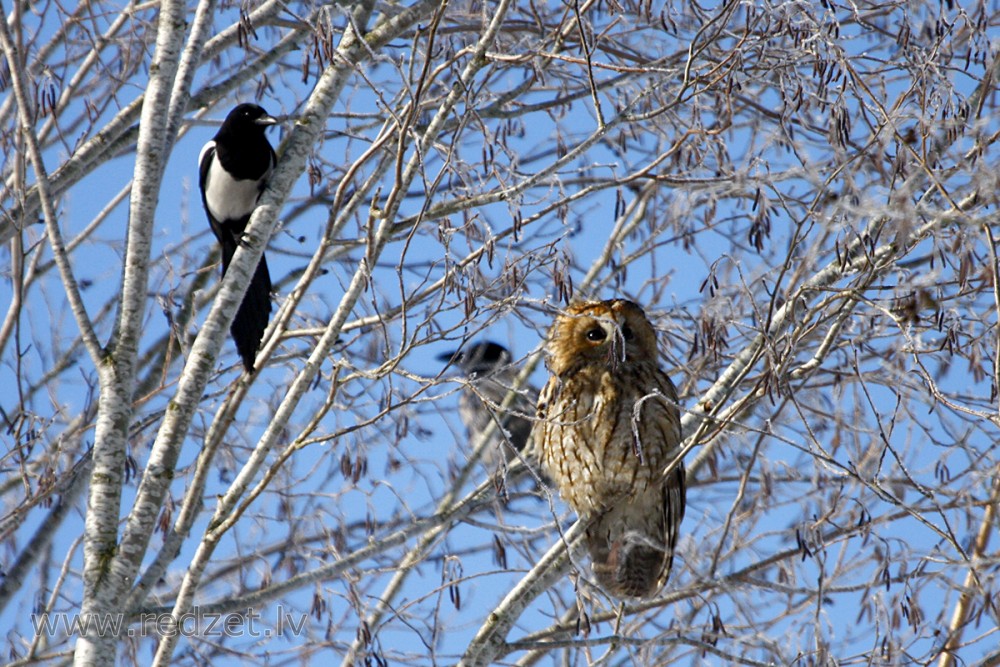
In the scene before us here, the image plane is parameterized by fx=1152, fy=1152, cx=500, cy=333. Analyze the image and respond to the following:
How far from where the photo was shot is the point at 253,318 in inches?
192

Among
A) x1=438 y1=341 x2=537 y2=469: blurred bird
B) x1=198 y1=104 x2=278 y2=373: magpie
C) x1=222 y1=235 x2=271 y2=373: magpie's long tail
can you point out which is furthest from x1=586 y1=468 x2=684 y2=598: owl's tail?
x1=198 y1=104 x2=278 y2=373: magpie

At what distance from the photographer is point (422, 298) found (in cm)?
381

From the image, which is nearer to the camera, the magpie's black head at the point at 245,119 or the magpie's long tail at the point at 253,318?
the magpie's long tail at the point at 253,318

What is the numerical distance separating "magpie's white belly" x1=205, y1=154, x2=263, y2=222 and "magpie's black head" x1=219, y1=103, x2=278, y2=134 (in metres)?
0.22

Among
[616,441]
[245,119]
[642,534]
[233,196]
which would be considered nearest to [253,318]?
[233,196]

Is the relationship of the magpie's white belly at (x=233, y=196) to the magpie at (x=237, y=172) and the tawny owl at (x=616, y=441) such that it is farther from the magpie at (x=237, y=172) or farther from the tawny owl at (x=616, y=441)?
the tawny owl at (x=616, y=441)

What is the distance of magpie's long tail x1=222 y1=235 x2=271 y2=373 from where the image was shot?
186 inches

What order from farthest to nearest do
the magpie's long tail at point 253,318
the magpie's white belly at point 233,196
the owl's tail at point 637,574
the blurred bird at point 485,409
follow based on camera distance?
the magpie's white belly at point 233,196
the blurred bird at point 485,409
the magpie's long tail at point 253,318
the owl's tail at point 637,574

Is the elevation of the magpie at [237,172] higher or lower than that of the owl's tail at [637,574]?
higher

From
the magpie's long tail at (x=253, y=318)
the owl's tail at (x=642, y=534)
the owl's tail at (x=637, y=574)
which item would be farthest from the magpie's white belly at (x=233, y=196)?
the owl's tail at (x=637, y=574)

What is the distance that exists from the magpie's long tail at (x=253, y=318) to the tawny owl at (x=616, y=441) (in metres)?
1.21

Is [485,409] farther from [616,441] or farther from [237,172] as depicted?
[237,172]

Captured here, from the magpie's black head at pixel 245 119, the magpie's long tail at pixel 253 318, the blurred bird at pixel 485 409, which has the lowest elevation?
Answer: the magpie's long tail at pixel 253 318

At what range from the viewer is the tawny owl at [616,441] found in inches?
173
